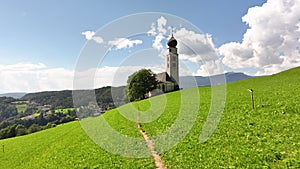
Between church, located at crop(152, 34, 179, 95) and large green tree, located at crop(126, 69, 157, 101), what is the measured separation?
17.0 m

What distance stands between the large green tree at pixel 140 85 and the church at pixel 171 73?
16961mm

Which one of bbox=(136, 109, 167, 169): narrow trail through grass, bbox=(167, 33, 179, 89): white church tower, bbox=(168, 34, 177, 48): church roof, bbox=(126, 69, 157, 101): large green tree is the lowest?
bbox=(136, 109, 167, 169): narrow trail through grass

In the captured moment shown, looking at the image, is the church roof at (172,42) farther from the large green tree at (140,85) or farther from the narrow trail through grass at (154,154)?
the narrow trail through grass at (154,154)

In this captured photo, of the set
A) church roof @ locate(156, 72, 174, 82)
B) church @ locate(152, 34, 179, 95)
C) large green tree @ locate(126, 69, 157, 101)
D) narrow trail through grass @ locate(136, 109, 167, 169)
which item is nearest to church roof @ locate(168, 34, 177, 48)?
church @ locate(152, 34, 179, 95)

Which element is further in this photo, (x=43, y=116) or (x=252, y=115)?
(x=43, y=116)

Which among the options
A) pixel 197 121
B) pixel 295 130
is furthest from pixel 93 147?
pixel 295 130

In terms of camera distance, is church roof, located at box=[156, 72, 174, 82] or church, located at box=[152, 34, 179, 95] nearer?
church, located at box=[152, 34, 179, 95]

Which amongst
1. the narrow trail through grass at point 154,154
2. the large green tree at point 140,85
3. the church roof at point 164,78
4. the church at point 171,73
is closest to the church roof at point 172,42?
the church at point 171,73

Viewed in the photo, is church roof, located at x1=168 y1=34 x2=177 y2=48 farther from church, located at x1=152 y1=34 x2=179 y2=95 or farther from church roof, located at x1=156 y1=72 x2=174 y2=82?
church roof, located at x1=156 y1=72 x2=174 y2=82

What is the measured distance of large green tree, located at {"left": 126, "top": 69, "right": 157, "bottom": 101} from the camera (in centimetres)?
9744

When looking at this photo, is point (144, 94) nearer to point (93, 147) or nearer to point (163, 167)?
point (93, 147)

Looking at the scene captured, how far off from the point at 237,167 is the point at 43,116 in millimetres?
196212

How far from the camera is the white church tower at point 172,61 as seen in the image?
125 metres

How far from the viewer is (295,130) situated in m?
16.4
